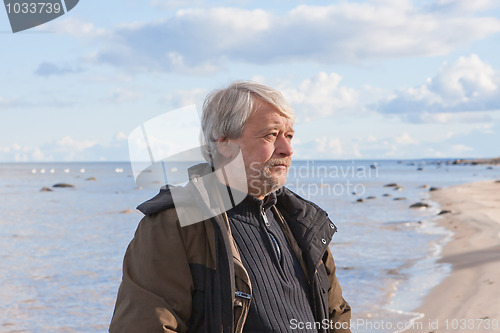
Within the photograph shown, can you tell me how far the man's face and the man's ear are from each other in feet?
0.09

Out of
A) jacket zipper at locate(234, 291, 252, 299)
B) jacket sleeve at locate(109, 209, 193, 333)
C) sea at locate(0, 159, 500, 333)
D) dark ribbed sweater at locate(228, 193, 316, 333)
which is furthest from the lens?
sea at locate(0, 159, 500, 333)

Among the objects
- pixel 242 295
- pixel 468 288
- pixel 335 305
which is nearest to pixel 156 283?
pixel 242 295

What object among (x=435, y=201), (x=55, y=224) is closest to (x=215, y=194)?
(x=55, y=224)

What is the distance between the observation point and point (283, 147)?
9.09 feet

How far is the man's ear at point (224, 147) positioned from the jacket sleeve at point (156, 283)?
0.49 m

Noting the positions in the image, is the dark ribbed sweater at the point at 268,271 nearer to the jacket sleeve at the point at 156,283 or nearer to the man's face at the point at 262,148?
the man's face at the point at 262,148

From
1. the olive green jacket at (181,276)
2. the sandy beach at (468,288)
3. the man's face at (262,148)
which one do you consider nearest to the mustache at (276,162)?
the man's face at (262,148)

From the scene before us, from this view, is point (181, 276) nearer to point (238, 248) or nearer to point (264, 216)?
point (238, 248)

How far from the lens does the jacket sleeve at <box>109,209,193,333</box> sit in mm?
Result: 2271

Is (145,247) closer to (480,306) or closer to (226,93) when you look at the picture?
(226,93)

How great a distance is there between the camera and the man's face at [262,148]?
2725mm

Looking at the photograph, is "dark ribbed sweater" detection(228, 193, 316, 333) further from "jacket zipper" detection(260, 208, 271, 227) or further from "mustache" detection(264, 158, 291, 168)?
"mustache" detection(264, 158, 291, 168)

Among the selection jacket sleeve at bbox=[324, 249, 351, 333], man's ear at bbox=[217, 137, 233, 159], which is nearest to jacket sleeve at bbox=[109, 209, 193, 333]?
man's ear at bbox=[217, 137, 233, 159]

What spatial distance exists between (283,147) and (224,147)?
0.29 meters
